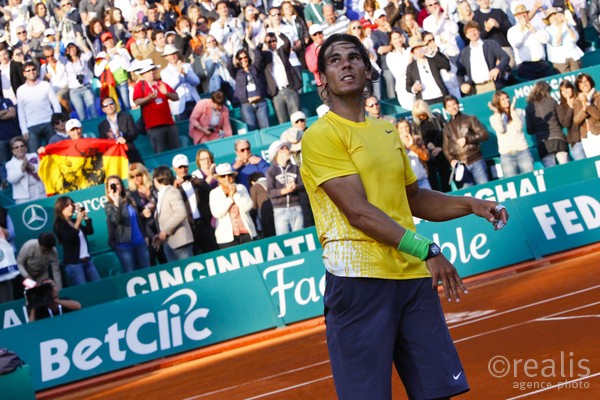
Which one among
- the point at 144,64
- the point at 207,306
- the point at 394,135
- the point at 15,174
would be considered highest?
the point at 144,64

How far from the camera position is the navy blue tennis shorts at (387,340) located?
4.71m

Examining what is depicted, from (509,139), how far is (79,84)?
854 cm

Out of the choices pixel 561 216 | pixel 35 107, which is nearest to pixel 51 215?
pixel 35 107

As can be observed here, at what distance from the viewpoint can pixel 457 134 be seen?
1706 cm

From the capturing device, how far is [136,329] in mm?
13867

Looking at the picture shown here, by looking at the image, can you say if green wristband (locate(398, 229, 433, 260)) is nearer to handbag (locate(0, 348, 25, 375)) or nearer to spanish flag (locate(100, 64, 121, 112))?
handbag (locate(0, 348, 25, 375))

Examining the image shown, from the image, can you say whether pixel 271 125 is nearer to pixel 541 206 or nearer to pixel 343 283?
pixel 541 206

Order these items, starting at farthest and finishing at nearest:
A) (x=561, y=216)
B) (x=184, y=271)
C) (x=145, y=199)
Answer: (x=145, y=199) → (x=561, y=216) → (x=184, y=271)

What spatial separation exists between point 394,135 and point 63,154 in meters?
13.2

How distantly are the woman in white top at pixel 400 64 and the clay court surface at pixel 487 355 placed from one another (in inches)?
200

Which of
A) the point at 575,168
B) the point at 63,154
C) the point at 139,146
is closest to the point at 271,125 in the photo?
the point at 139,146

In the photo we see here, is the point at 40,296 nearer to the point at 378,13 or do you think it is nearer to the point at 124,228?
the point at 124,228

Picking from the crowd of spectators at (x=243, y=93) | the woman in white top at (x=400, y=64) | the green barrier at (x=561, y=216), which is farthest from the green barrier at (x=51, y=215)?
the green barrier at (x=561, y=216)

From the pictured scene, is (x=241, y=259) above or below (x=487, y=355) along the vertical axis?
above
